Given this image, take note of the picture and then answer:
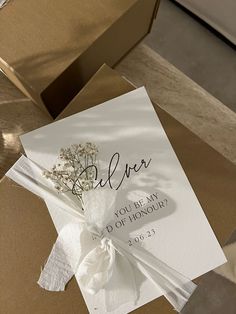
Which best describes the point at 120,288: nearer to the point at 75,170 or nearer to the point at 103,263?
the point at 103,263

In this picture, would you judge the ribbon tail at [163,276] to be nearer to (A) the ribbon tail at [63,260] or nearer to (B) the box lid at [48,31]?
(A) the ribbon tail at [63,260]

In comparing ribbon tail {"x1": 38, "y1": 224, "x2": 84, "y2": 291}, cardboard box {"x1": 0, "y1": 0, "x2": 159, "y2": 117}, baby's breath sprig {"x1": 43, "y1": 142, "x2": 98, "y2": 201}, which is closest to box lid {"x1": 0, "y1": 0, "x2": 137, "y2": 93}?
cardboard box {"x1": 0, "y1": 0, "x2": 159, "y2": 117}

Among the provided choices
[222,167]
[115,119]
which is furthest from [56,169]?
[222,167]

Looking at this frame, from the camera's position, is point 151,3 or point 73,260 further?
point 151,3

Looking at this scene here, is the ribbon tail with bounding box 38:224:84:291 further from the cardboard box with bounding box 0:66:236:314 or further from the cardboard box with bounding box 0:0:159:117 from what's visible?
the cardboard box with bounding box 0:0:159:117

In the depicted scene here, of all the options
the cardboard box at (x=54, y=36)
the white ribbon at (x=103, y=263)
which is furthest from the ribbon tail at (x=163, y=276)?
the cardboard box at (x=54, y=36)

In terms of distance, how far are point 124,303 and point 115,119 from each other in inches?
10.6

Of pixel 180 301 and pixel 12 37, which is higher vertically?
pixel 12 37

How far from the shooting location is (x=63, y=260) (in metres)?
0.48

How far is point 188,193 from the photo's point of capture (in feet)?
1.65

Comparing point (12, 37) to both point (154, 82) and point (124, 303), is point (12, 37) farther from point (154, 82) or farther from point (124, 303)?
point (124, 303)

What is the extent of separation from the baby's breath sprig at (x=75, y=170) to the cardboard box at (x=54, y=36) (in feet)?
0.35

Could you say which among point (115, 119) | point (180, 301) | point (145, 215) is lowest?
point (180, 301)

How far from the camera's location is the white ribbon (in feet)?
1.53
